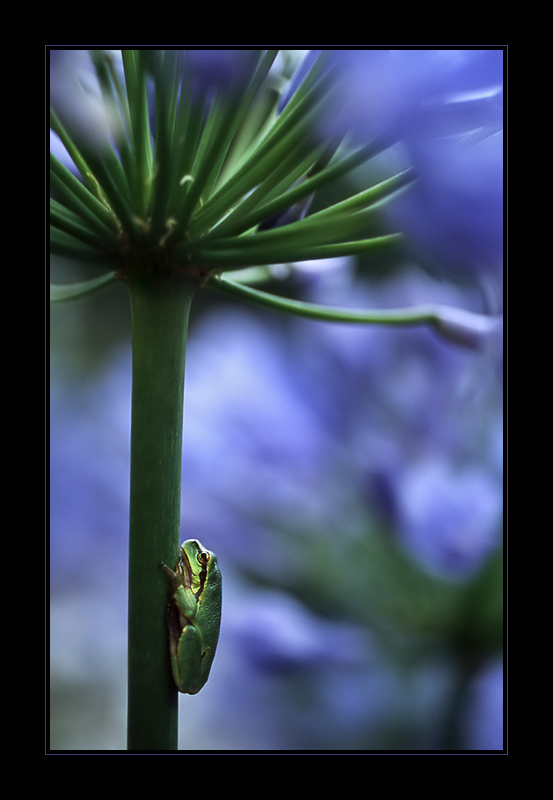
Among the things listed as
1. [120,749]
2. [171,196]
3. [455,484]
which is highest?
[171,196]

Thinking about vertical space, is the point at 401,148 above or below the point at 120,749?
above

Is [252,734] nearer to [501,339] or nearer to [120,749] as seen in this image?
[120,749]

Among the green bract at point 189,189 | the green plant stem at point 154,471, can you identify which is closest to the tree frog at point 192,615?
the green plant stem at point 154,471

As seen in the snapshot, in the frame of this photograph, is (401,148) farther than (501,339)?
No

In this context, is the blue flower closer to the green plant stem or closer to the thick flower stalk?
the thick flower stalk

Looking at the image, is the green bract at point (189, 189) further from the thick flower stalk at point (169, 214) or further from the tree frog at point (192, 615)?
the tree frog at point (192, 615)

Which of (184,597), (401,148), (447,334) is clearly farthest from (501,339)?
(184,597)

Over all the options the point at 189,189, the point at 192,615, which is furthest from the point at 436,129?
the point at 192,615

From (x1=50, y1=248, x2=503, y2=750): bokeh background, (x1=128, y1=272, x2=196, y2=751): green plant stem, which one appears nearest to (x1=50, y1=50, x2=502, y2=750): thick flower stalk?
(x1=128, y1=272, x2=196, y2=751): green plant stem
